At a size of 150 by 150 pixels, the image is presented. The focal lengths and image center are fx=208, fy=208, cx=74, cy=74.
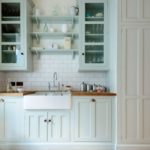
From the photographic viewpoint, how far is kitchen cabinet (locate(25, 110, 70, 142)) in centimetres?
320

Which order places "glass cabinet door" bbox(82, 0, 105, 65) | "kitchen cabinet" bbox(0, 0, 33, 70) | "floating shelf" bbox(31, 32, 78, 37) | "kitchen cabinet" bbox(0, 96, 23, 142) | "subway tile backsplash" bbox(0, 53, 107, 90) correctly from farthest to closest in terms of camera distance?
"subway tile backsplash" bbox(0, 53, 107, 90) → "floating shelf" bbox(31, 32, 78, 37) → "glass cabinet door" bbox(82, 0, 105, 65) → "kitchen cabinet" bbox(0, 0, 33, 70) → "kitchen cabinet" bbox(0, 96, 23, 142)

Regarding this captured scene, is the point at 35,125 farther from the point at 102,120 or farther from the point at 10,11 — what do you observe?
the point at 10,11

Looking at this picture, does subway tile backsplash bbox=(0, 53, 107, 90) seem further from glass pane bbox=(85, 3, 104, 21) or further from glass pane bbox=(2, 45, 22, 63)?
glass pane bbox=(85, 3, 104, 21)

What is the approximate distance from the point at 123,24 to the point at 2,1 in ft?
6.77

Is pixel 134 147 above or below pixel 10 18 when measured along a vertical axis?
below

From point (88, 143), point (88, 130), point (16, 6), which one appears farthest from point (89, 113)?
point (16, 6)

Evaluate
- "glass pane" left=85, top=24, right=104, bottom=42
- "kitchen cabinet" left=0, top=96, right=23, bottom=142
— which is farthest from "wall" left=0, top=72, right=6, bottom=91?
"glass pane" left=85, top=24, right=104, bottom=42

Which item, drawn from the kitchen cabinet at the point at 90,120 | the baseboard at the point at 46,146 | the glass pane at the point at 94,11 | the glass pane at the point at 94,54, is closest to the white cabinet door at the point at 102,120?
the kitchen cabinet at the point at 90,120

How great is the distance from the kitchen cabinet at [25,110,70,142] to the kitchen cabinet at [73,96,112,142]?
158 mm

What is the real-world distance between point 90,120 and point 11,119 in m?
1.22

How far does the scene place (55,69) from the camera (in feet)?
12.8

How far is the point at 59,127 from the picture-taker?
3.21 m

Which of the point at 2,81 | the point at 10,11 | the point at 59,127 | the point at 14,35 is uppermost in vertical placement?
the point at 10,11

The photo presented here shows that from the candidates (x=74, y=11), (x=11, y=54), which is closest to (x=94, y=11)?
(x=74, y=11)
